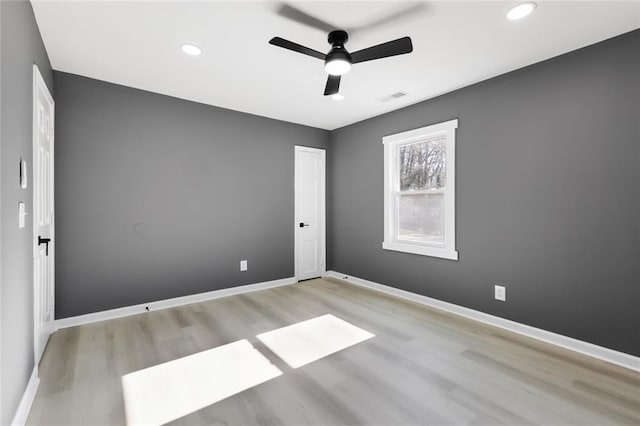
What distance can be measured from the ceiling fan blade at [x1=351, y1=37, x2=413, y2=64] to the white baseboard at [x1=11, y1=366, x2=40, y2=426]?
304 centimetres

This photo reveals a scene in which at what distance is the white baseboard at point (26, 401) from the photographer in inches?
64.0

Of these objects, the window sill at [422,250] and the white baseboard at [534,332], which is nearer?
the white baseboard at [534,332]

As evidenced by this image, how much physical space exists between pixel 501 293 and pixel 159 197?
13.1ft

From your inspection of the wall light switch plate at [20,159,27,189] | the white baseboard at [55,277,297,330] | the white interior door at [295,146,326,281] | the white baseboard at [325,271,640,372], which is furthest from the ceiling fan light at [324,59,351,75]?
the white baseboard at [55,277,297,330]

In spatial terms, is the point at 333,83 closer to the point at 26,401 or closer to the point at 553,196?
the point at 553,196

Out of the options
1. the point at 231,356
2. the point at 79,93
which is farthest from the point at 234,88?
the point at 231,356

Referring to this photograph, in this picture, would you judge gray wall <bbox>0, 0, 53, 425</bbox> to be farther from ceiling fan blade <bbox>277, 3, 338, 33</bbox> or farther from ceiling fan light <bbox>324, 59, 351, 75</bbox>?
ceiling fan light <bbox>324, 59, 351, 75</bbox>

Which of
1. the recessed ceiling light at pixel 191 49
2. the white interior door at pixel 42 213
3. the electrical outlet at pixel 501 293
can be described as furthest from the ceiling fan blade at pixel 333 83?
the electrical outlet at pixel 501 293

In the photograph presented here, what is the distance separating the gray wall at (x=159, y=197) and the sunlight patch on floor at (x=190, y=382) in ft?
4.94

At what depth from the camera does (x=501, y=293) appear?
3.06m

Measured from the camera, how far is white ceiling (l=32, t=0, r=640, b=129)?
2045 mm

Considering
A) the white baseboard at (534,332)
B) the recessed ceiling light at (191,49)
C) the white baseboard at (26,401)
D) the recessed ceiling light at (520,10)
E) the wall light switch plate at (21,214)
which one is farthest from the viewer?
the recessed ceiling light at (191,49)

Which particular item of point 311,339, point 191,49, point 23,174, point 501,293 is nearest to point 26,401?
point 23,174

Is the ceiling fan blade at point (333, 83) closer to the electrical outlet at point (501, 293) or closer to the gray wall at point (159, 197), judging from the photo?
the gray wall at point (159, 197)
